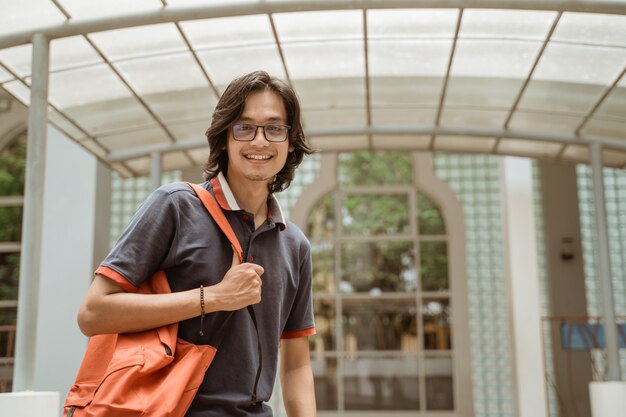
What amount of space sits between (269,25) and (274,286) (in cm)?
642

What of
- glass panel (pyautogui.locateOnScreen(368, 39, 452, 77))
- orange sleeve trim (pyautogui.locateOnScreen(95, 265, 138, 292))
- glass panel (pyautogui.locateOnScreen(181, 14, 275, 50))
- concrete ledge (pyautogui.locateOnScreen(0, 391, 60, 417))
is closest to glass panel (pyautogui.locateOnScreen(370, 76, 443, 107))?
glass panel (pyautogui.locateOnScreen(368, 39, 452, 77))

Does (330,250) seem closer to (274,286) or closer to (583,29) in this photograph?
(583,29)

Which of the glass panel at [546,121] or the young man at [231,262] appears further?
the glass panel at [546,121]

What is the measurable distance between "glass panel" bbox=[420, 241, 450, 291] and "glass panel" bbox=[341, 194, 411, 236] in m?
0.58

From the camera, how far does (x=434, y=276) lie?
15609 mm

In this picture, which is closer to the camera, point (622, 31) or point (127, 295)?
point (127, 295)

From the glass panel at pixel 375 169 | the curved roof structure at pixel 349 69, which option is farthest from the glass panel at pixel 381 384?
the curved roof structure at pixel 349 69

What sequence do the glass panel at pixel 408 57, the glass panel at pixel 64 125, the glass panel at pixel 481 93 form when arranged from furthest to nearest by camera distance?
the glass panel at pixel 64 125 → the glass panel at pixel 481 93 → the glass panel at pixel 408 57

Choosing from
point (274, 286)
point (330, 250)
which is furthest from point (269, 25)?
point (330, 250)

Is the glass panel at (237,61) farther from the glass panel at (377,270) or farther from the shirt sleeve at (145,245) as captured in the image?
the glass panel at (377,270)

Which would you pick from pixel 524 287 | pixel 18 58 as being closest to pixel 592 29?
pixel 18 58

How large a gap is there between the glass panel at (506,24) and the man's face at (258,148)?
6122 millimetres

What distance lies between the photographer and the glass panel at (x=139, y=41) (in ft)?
25.6

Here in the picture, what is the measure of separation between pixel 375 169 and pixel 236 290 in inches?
582
